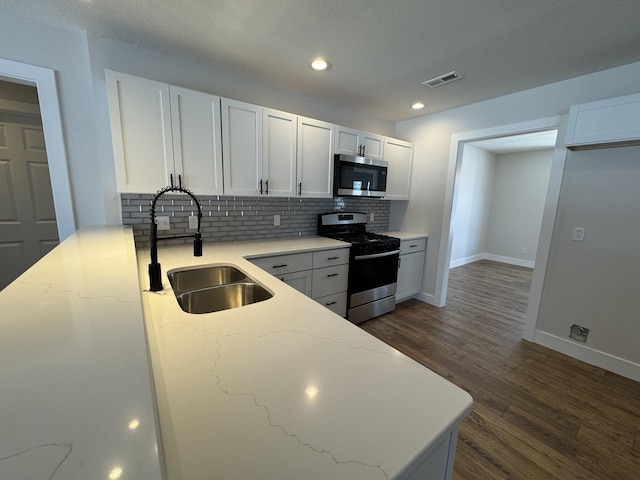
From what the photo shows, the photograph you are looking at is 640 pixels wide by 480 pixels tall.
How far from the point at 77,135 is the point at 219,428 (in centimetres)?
244

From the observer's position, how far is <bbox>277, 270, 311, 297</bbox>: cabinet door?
233 centimetres

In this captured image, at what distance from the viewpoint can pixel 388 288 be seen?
3.10m

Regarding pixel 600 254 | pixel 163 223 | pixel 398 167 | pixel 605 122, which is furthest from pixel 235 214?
pixel 600 254

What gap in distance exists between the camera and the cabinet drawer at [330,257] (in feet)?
8.14

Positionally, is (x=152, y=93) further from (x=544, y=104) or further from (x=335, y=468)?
(x=544, y=104)

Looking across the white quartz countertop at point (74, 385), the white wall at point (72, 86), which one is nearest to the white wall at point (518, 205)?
the white quartz countertop at point (74, 385)

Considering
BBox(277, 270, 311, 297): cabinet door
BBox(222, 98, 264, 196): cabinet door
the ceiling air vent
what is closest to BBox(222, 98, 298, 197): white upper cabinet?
BBox(222, 98, 264, 196): cabinet door

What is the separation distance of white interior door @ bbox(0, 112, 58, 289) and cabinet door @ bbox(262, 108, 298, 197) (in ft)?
7.54

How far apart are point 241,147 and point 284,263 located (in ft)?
3.49

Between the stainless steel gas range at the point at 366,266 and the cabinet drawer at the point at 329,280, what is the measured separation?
9 cm

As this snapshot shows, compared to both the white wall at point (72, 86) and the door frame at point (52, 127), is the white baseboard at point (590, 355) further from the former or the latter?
the door frame at point (52, 127)

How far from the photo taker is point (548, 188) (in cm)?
241

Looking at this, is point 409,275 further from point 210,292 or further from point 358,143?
point 210,292

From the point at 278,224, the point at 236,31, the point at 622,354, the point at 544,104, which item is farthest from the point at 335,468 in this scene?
the point at 544,104
